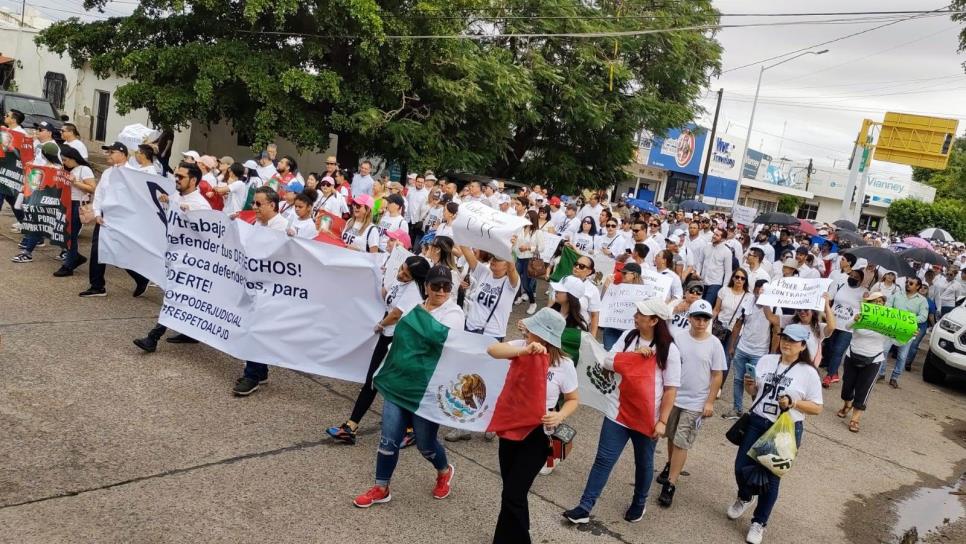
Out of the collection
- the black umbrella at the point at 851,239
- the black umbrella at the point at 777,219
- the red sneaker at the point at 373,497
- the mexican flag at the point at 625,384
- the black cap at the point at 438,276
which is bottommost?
the red sneaker at the point at 373,497

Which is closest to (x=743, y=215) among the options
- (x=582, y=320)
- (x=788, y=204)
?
(x=788, y=204)

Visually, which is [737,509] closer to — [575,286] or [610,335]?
[575,286]

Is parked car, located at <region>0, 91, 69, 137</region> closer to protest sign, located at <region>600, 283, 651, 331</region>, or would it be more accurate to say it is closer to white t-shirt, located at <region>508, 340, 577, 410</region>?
protest sign, located at <region>600, 283, 651, 331</region>

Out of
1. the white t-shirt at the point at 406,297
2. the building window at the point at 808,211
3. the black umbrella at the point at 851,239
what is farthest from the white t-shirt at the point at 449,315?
the building window at the point at 808,211

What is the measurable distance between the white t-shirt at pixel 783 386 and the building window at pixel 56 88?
122 feet

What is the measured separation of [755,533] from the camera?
546cm

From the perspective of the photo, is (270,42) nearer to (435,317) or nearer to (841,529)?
(435,317)

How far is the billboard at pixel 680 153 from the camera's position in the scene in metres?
44.5

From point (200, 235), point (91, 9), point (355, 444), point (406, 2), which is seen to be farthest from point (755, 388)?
point (91, 9)

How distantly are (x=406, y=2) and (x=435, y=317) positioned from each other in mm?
14779

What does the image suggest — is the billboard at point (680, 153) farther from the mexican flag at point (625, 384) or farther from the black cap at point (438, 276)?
the black cap at point (438, 276)

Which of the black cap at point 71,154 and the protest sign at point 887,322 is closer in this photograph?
the protest sign at point 887,322

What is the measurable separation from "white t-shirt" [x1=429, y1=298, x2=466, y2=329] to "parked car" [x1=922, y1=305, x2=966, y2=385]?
34.7ft

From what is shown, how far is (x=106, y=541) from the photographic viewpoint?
400 cm
